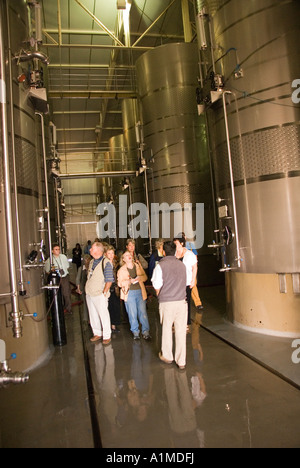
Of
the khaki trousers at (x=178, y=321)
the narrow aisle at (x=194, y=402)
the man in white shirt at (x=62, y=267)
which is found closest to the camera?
the narrow aisle at (x=194, y=402)

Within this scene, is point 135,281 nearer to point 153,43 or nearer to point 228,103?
point 228,103

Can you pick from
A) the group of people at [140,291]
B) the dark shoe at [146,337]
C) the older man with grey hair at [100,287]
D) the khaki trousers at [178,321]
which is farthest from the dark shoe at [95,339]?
the khaki trousers at [178,321]

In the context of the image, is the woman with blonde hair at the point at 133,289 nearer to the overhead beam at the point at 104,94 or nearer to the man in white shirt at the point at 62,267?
the man in white shirt at the point at 62,267

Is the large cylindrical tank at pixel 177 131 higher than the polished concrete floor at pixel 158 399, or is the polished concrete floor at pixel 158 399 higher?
the large cylindrical tank at pixel 177 131

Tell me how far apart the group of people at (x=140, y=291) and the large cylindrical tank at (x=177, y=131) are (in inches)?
156

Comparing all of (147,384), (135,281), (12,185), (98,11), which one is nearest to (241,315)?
(135,281)

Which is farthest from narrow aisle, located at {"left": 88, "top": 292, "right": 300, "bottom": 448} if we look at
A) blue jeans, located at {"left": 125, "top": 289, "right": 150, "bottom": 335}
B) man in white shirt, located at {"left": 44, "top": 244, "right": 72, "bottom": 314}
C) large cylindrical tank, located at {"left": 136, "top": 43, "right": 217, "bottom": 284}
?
large cylindrical tank, located at {"left": 136, "top": 43, "right": 217, "bottom": 284}

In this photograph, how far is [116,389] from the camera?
423 centimetres

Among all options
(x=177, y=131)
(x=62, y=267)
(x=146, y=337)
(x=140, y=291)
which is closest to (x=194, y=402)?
(x=146, y=337)

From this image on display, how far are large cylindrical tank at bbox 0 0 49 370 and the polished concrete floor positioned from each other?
1.62 feet

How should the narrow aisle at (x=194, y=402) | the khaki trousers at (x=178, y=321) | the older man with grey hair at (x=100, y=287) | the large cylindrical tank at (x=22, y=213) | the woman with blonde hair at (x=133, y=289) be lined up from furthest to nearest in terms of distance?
the woman with blonde hair at (x=133, y=289)
the older man with grey hair at (x=100, y=287)
the khaki trousers at (x=178, y=321)
the large cylindrical tank at (x=22, y=213)
the narrow aisle at (x=194, y=402)

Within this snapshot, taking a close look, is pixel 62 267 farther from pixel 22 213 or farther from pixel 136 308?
pixel 22 213

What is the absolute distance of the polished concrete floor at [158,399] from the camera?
3.13 metres

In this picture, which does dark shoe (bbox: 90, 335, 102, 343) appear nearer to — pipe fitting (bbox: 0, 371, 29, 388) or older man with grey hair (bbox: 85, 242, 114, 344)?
older man with grey hair (bbox: 85, 242, 114, 344)
